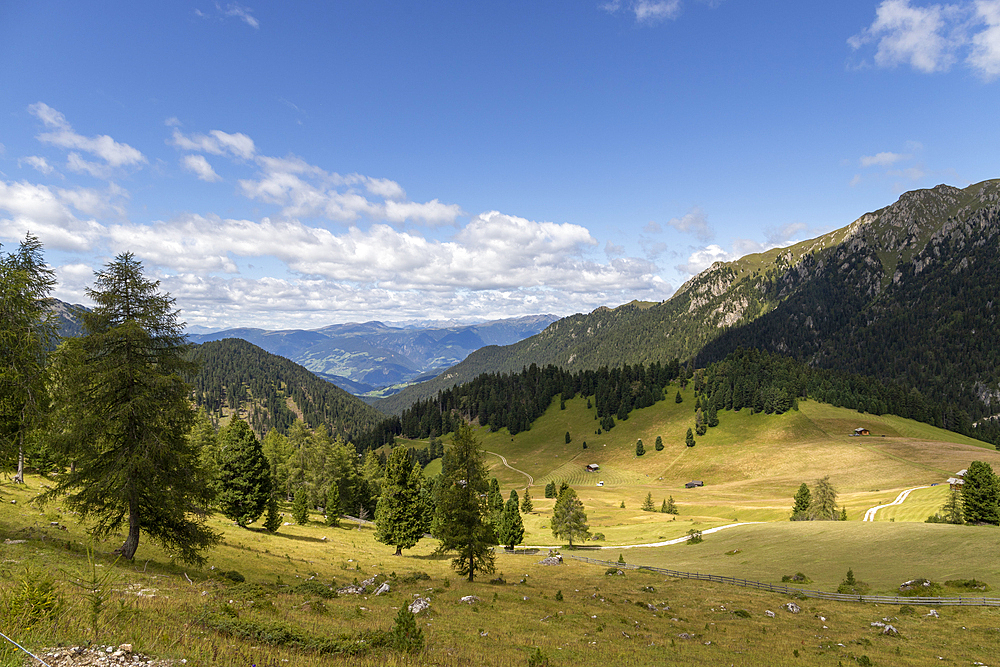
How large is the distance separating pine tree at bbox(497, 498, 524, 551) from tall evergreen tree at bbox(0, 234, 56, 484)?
62.1 meters

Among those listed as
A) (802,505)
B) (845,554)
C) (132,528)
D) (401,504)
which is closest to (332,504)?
(401,504)

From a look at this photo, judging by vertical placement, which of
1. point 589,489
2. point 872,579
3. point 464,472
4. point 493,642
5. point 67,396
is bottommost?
point 589,489

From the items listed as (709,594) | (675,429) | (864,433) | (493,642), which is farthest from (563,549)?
(864,433)

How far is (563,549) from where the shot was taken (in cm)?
7712

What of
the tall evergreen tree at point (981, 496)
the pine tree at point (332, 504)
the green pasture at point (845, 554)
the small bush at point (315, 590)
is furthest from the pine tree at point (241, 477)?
the tall evergreen tree at point (981, 496)

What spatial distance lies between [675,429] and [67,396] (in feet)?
667

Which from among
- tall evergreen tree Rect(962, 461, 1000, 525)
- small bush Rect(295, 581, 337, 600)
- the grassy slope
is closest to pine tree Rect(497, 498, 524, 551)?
the grassy slope

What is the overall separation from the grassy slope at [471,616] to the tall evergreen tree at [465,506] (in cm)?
294

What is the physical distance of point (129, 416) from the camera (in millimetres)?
22016

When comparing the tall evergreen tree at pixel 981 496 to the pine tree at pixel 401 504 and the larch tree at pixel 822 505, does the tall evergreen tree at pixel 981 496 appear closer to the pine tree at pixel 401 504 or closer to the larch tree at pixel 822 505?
the larch tree at pixel 822 505

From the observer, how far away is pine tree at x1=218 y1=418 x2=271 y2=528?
165 ft

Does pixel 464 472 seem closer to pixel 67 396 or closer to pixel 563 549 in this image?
pixel 67 396

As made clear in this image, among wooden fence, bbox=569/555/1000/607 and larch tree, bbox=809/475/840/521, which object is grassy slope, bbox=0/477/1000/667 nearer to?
wooden fence, bbox=569/555/1000/607

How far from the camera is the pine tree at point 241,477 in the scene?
165 feet
